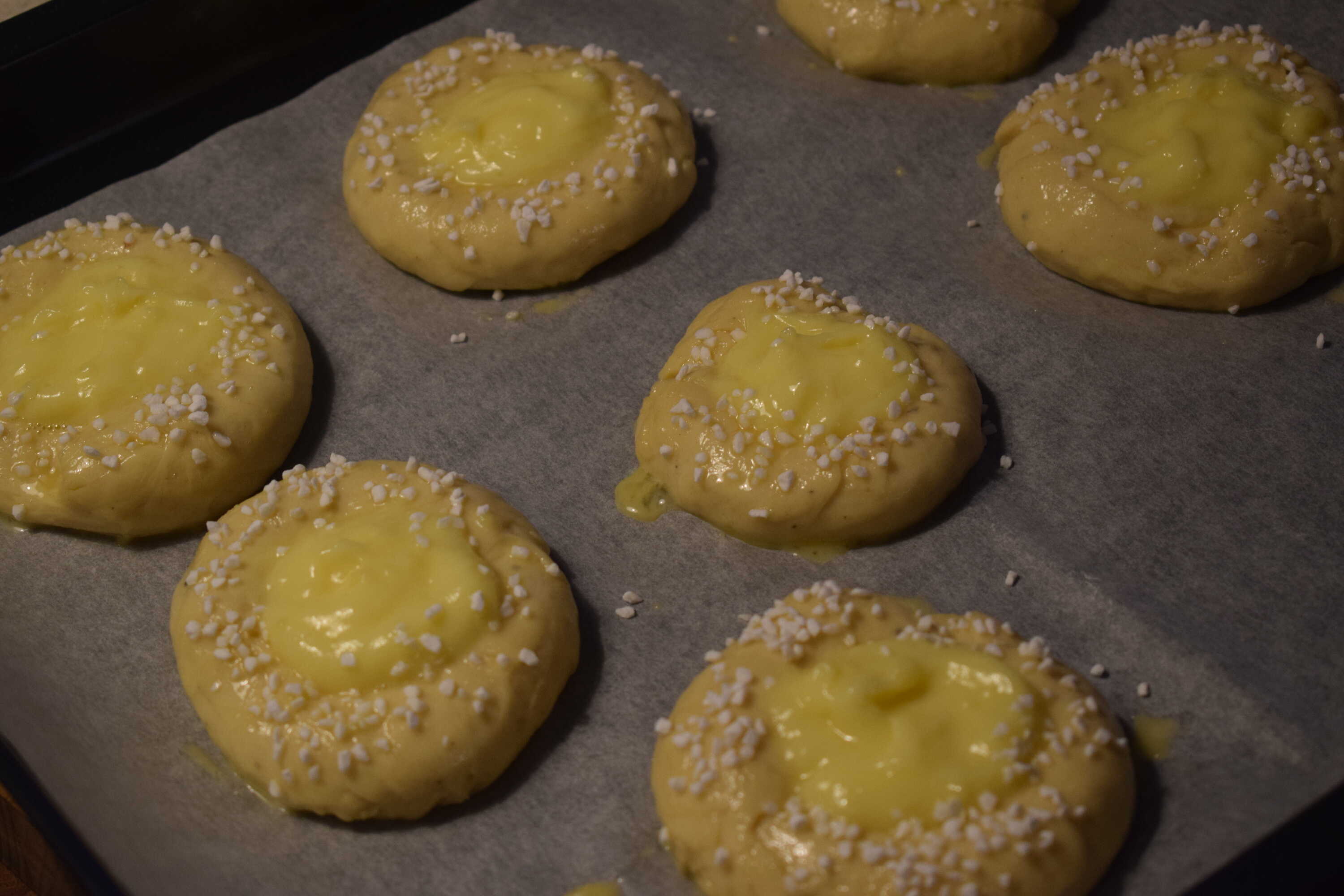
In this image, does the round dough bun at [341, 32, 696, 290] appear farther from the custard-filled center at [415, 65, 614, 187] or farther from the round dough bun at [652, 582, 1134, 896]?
the round dough bun at [652, 582, 1134, 896]

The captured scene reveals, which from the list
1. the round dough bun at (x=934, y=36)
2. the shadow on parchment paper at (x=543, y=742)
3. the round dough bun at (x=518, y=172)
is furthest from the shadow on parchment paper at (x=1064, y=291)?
the shadow on parchment paper at (x=543, y=742)

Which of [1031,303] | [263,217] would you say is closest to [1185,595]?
[1031,303]

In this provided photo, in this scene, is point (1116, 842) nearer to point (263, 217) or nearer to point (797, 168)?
point (797, 168)

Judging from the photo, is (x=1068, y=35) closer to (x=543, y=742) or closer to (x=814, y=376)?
(x=814, y=376)

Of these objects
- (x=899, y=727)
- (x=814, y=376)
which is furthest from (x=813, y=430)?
(x=899, y=727)

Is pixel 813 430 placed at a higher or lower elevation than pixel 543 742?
higher

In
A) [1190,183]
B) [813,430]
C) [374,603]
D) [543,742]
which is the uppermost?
[1190,183]
